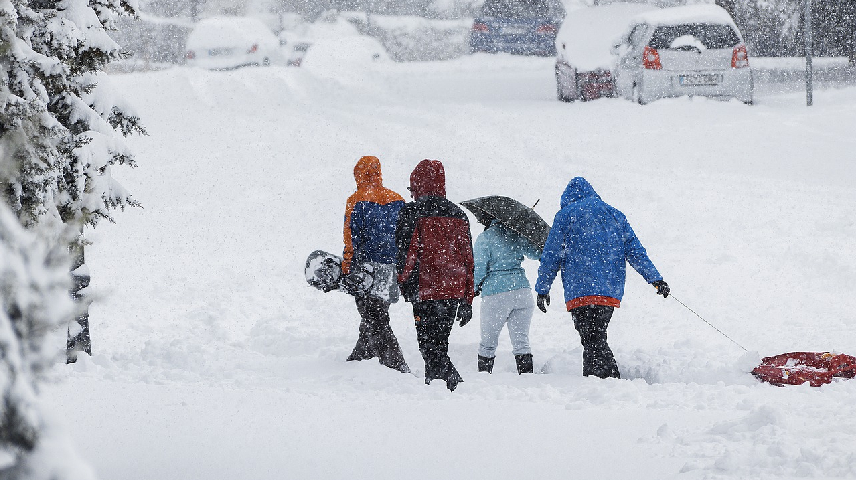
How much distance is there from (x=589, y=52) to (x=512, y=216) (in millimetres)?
10989

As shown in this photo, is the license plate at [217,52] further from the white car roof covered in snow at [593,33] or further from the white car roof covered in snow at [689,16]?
the white car roof covered in snow at [689,16]

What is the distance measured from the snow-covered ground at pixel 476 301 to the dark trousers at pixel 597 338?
0.24 meters

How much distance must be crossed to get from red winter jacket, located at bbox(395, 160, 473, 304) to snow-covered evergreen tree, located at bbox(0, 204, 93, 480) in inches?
168

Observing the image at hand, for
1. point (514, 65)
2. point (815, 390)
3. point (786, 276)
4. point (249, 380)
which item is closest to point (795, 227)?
point (786, 276)

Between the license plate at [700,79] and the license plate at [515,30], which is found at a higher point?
the license plate at [515,30]

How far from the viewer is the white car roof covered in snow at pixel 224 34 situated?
85.3 feet

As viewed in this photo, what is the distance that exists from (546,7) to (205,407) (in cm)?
2483

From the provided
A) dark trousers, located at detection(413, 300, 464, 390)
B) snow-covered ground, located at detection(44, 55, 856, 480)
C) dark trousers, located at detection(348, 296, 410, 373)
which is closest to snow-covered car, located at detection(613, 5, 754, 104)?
snow-covered ground, located at detection(44, 55, 856, 480)

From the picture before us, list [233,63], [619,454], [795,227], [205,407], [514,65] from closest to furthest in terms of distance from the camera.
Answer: [619,454], [205,407], [795,227], [233,63], [514,65]

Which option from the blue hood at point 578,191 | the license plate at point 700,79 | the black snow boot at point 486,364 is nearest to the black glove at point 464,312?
the black snow boot at point 486,364

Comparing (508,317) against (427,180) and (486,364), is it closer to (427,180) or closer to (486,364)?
(486,364)

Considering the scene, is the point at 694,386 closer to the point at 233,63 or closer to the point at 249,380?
the point at 249,380

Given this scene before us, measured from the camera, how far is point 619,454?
15.9 feet

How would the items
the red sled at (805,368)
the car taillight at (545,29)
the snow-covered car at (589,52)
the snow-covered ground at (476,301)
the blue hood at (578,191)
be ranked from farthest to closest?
the car taillight at (545,29)
the snow-covered car at (589,52)
the blue hood at (578,191)
the red sled at (805,368)
the snow-covered ground at (476,301)
